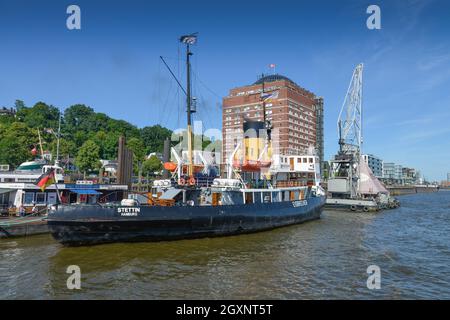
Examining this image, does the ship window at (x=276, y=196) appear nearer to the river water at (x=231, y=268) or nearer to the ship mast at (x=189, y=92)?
the river water at (x=231, y=268)

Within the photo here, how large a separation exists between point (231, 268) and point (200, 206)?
24.7ft

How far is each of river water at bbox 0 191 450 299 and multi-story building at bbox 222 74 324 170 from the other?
84936mm

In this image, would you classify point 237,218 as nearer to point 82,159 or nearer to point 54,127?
point 82,159

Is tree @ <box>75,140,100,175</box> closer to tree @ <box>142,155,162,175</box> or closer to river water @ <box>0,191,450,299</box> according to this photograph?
tree @ <box>142,155,162,175</box>

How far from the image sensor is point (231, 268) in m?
17.0

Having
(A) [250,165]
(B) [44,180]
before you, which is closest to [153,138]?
(A) [250,165]

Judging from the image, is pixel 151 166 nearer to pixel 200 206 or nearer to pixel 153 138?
pixel 153 138

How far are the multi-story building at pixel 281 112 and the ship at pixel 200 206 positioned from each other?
7241 centimetres

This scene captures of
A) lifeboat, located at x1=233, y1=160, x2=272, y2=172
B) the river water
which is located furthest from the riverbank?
the river water

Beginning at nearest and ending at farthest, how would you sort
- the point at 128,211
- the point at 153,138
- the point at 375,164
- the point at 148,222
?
the point at 128,211 → the point at 148,222 → the point at 153,138 → the point at 375,164

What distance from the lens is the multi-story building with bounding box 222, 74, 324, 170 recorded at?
11256 centimetres

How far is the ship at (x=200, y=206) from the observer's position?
20641mm
